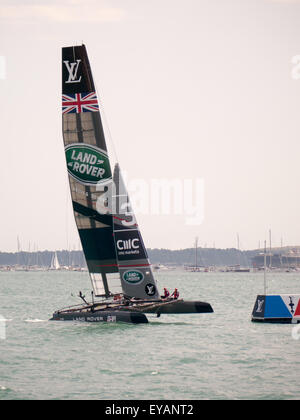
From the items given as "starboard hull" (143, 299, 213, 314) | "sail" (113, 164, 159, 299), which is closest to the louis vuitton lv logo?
"sail" (113, 164, 159, 299)

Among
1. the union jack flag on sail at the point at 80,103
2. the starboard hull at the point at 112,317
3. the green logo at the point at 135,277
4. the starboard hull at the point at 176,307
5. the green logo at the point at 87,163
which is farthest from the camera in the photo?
the green logo at the point at 135,277

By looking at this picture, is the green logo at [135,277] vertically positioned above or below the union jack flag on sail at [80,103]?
below

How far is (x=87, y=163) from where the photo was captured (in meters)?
31.6

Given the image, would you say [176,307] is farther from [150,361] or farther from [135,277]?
[150,361]

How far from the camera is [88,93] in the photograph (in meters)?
31.8

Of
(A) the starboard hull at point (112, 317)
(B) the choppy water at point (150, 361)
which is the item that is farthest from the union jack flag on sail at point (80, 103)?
(B) the choppy water at point (150, 361)

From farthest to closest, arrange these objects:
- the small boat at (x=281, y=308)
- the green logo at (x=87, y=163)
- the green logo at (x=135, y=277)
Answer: the green logo at (x=135, y=277), the green logo at (x=87, y=163), the small boat at (x=281, y=308)

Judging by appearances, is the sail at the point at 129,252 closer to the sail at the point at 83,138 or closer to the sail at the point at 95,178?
the sail at the point at 95,178

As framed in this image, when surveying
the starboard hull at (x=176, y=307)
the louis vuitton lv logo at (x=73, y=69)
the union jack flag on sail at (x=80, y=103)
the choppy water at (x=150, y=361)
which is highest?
the louis vuitton lv logo at (x=73, y=69)

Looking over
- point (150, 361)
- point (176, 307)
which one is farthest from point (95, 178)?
point (150, 361)

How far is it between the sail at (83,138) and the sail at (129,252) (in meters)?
0.65

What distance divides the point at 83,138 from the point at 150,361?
11.6m

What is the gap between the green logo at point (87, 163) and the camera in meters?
31.5

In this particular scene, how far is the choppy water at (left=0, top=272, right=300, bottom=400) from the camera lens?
19.0 meters
